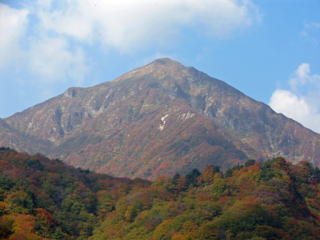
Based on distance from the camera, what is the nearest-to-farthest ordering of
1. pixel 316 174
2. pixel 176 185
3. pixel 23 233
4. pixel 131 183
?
pixel 23 233, pixel 176 185, pixel 316 174, pixel 131 183

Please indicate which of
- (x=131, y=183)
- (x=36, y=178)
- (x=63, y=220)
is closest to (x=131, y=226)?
(x=63, y=220)

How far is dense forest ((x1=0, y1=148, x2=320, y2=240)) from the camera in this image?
103m

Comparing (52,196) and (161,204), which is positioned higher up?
(161,204)

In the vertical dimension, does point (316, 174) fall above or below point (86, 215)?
above

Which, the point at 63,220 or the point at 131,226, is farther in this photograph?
the point at 63,220

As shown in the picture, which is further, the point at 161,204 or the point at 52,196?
the point at 52,196

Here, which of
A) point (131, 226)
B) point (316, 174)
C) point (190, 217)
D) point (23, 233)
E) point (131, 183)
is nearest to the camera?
point (23, 233)

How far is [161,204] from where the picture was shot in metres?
132

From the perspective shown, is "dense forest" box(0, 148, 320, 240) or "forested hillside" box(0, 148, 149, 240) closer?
"dense forest" box(0, 148, 320, 240)

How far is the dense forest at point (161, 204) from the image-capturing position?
→ 102688 mm

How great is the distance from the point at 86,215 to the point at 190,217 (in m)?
39.6

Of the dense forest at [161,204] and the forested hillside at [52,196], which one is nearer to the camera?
the dense forest at [161,204]

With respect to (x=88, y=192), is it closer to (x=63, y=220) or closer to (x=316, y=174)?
(x=63, y=220)

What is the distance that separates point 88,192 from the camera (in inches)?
6216
